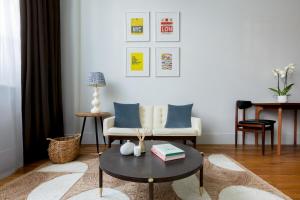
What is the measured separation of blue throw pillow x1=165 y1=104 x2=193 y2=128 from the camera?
3.10 meters

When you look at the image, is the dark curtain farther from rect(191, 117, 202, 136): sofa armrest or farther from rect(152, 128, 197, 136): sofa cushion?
rect(191, 117, 202, 136): sofa armrest

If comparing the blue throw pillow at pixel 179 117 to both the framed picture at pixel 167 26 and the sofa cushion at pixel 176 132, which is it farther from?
the framed picture at pixel 167 26

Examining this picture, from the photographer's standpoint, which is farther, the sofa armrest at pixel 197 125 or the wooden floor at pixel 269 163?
the sofa armrest at pixel 197 125

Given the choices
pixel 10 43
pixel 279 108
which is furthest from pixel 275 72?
pixel 10 43

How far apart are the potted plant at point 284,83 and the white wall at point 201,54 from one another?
10cm

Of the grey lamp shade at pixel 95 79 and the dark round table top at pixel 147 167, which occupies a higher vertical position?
the grey lamp shade at pixel 95 79

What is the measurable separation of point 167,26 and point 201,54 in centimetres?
77

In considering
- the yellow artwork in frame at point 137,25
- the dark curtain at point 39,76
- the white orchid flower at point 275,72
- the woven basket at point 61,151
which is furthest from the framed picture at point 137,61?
the white orchid flower at point 275,72

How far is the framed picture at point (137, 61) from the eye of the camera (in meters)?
3.56

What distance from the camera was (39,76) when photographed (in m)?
2.84

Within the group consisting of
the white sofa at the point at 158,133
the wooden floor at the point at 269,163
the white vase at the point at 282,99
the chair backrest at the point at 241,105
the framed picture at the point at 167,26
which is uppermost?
the framed picture at the point at 167,26

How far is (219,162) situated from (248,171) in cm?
38

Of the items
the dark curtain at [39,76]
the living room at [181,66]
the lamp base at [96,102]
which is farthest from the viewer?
the living room at [181,66]

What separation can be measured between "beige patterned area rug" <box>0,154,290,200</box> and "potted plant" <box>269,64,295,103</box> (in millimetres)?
1711
